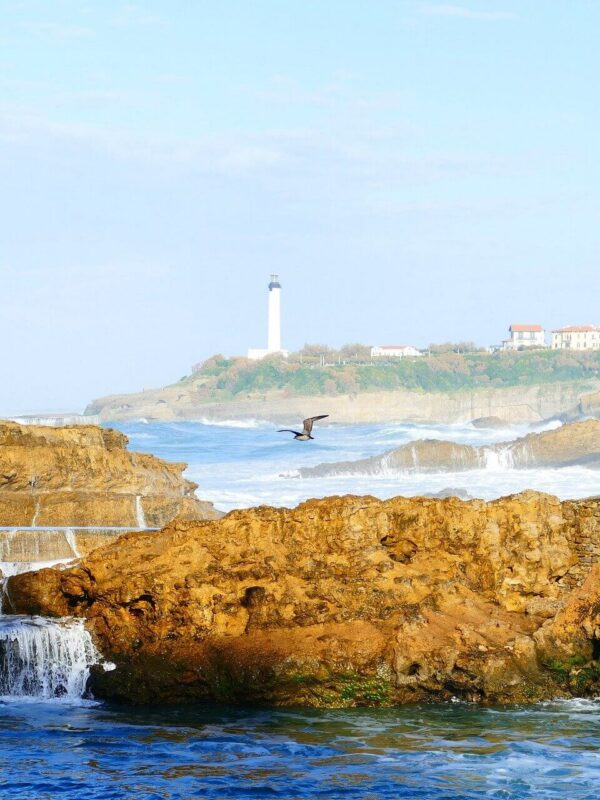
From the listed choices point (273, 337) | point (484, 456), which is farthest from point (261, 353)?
point (484, 456)

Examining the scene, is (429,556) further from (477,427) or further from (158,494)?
(477,427)

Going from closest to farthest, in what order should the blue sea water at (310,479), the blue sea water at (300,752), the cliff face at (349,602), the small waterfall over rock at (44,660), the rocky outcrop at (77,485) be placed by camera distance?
the blue sea water at (300,752), the cliff face at (349,602), the small waterfall over rock at (44,660), the rocky outcrop at (77,485), the blue sea water at (310,479)

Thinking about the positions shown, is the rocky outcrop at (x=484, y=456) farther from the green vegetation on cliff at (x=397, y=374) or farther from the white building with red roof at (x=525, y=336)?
the white building with red roof at (x=525, y=336)

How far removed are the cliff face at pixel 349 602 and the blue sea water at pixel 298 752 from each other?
1.06ft

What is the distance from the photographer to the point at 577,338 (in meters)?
168

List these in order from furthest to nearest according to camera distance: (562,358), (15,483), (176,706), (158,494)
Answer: (562,358)
(158,494)
(15,483)
(176,706)

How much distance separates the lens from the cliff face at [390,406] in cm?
13200

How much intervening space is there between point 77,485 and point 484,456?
29.9m

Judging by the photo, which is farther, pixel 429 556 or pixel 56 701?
pixel 429 556

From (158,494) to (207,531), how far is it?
908 cm

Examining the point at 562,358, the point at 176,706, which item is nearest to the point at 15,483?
the point at 176,706

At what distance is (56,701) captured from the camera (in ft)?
43.7

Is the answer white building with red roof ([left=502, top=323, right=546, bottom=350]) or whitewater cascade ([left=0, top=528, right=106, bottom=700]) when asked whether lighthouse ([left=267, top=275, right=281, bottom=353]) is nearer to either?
white building with red roof ([left=502, top=323, right=546, bottom=350])

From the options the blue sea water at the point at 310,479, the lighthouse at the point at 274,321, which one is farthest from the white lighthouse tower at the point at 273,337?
the blue sea water at the point at 310,479
